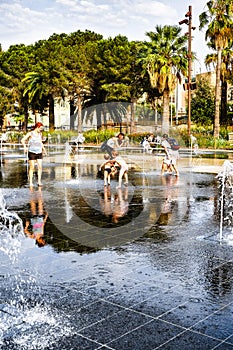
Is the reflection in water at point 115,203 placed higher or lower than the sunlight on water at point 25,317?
higher

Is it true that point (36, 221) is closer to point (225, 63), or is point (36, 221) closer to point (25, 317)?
point (25, 317)

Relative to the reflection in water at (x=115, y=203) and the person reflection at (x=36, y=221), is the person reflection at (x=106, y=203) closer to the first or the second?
the reflection in water at (x=115, y=203)

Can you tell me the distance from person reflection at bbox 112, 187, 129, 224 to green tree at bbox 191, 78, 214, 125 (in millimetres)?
41483

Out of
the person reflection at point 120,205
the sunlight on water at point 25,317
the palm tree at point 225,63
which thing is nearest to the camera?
the sunlight on water at point 25,317

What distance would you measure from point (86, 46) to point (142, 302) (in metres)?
43.8

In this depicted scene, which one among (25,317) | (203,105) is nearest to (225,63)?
(203,105)

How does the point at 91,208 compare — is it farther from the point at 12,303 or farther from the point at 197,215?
the point at 12,303

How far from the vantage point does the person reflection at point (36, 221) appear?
680 cm

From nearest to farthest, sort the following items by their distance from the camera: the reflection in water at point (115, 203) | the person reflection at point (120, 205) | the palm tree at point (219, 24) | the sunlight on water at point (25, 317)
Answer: the sunlight on water at point (25, 317)
the person reflection at point (120, 205)
the reflection in water at point (115, 203)
the palm tree at point (219, 24)

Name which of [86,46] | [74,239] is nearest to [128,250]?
[74,239]

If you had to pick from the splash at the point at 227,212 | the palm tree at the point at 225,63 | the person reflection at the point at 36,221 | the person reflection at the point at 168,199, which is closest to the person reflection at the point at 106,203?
the person reflection at the point at 168,199

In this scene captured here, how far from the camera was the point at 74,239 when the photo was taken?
664 cm

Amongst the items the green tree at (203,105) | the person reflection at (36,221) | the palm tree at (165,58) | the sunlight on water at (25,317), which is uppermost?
the palm tree at (165,58)

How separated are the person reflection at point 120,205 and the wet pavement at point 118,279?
38 mm
